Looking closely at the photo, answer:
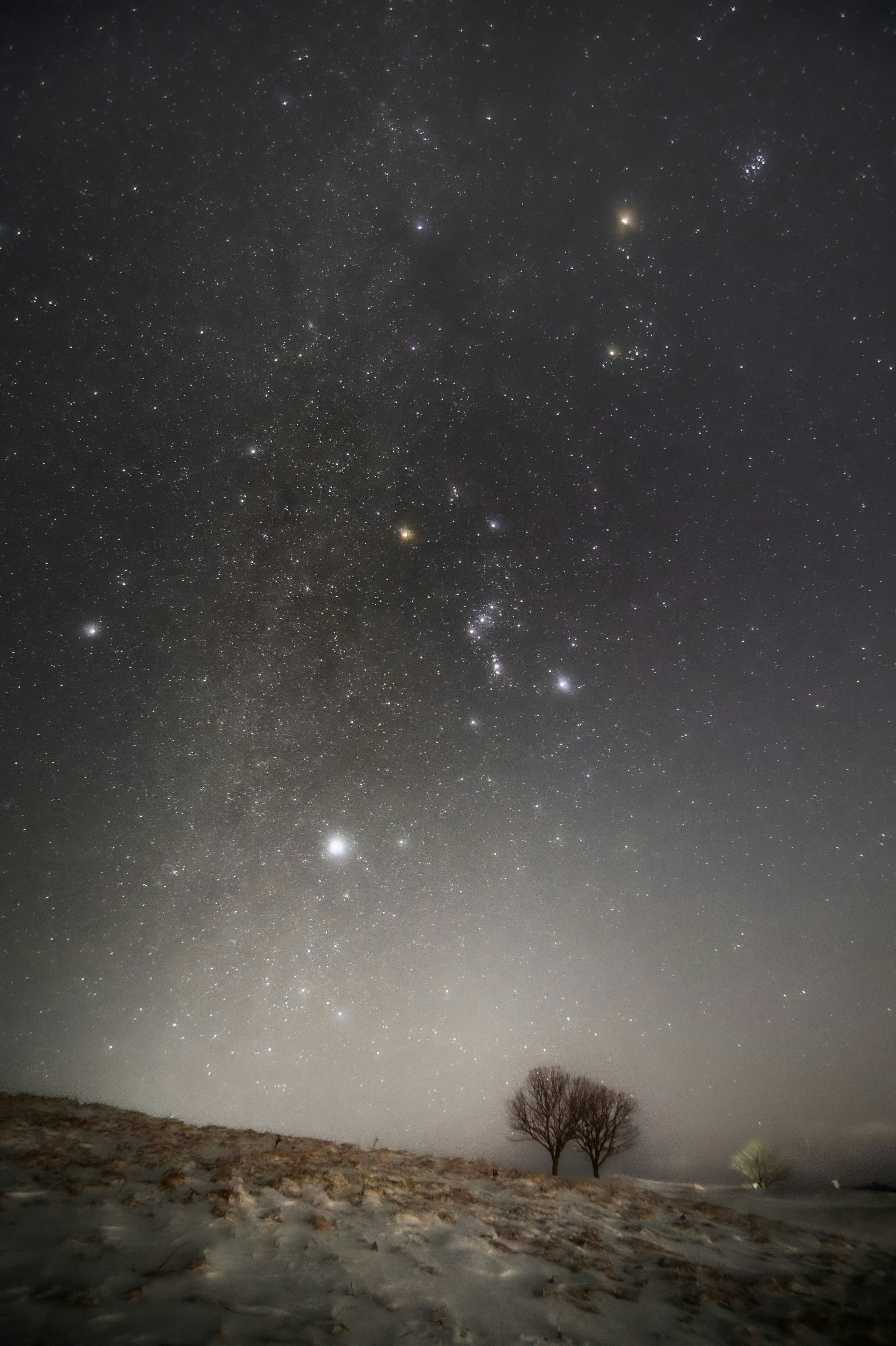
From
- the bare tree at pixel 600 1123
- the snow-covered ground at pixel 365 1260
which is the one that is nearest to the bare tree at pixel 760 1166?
the bare tree at pixel 600 1123

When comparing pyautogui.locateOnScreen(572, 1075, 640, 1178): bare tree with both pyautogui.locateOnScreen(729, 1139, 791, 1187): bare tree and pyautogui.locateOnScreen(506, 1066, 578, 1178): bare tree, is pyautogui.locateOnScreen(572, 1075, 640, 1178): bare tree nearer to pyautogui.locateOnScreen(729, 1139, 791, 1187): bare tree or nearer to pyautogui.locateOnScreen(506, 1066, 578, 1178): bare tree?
pyautogui.locateOnScreen(506, 1066, 578, 1178): bare tree

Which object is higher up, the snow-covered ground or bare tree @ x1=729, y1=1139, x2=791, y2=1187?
the snow-covered ground

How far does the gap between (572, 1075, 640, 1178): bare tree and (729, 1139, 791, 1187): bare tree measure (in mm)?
21581

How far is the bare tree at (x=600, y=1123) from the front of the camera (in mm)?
23859

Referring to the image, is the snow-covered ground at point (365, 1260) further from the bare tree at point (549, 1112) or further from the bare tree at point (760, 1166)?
the bare tree at point (760, 1166)

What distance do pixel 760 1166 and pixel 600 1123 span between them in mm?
25913

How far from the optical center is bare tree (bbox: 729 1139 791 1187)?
37.2m

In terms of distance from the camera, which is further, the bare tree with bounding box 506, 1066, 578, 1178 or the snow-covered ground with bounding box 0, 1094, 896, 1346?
the bare tree with bounding box 506, 1066, 578, 1178

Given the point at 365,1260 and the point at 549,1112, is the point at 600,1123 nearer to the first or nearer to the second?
the point at 549,1112

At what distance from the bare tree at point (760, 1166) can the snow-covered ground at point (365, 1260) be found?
132 ft

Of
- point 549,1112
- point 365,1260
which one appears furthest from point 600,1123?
point 365,1260

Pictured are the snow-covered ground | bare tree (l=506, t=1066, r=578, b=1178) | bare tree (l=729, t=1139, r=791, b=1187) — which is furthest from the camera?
bare tree (l=729, t=1139, r=791, b=1187)

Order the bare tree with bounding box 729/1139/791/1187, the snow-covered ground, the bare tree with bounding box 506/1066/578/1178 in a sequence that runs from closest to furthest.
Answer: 1. the snow-covered ground
2. the bare tree with bounding box 506/1066/578/1178
3. the bare tree with bounding box 729/1139/791/1187

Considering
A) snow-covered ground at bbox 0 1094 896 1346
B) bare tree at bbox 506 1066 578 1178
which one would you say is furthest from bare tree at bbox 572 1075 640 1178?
snow-covered ground at bbox 0 1094 896 1346
